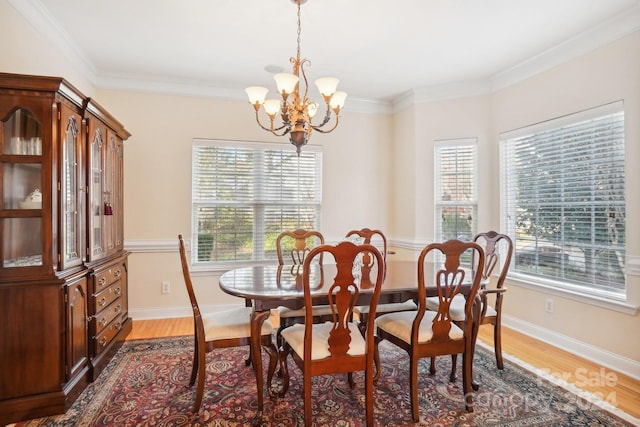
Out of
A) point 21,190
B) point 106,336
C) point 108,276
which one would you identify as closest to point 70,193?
point 21,190

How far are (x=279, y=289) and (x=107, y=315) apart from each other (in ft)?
5.61

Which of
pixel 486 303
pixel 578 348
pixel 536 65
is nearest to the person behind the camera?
pixel 486 303

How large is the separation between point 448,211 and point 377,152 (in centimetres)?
123

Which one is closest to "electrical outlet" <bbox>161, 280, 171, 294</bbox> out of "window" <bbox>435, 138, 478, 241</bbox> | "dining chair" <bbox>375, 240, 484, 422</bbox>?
"dining chair" <bbox>375, 240, 484, 422</bbox>

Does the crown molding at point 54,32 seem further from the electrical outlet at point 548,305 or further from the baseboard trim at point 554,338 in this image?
the electrical outlet at point 548,305

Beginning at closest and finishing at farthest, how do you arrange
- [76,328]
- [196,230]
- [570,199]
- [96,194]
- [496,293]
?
[76,328], [496,293], [96,194], [570,199], [196,230]

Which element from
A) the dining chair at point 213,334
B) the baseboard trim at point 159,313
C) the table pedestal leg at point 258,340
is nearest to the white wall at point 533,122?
the dining chair at point 213,334

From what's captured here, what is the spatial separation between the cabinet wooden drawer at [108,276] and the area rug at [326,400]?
635 millimetres

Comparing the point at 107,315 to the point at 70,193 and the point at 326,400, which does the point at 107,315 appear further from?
the point at 326,400

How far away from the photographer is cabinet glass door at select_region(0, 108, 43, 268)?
2027 millimetres

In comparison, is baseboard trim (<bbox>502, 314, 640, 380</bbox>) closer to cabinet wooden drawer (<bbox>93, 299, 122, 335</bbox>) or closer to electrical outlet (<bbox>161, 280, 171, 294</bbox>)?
electrical outlet (<bbox>161, 280, 171, 294</bbox>)

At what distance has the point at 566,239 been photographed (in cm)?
318

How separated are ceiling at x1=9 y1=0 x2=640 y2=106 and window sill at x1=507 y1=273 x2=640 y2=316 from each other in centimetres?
209

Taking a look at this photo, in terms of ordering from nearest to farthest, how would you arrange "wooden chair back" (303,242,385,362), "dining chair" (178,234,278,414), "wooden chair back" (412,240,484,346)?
"wooden chair back" (303,242,385,362), "wooden chair back" (412,240,484,346), "dining chair" (178,234,278,414)
